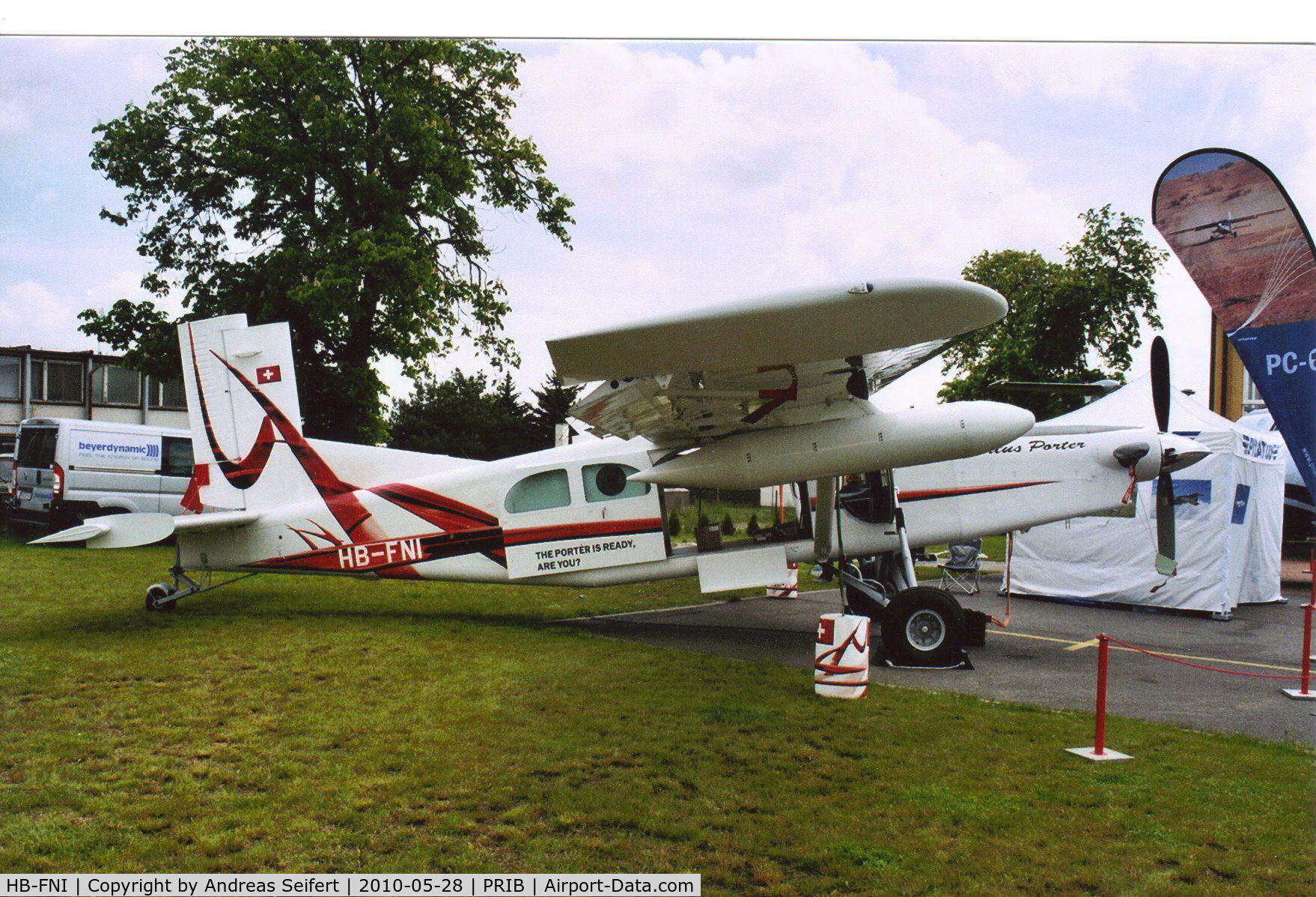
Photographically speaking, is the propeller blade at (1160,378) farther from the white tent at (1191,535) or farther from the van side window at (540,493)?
the van side window at (540,493)

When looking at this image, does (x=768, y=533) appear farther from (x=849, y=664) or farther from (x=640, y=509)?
(x=849, y=664)

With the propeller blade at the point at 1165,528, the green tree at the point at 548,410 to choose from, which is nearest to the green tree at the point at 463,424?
the green tree at the point at 548,410

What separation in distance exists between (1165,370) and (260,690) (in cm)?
688

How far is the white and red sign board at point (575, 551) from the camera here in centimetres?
705

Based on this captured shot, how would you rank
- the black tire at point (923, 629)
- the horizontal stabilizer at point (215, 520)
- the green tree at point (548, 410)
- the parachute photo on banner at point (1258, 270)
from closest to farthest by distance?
the parachute photo on banner at point (1258, 270) → the black tire at point (923, 629) → the horizontal stabilizer at point (215, 520) → the green tree at point (548, 410)

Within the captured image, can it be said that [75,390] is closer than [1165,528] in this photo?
No

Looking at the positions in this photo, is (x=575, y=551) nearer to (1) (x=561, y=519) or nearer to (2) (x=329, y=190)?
(1) (x=561, y=519)

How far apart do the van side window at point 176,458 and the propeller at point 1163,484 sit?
14179mm

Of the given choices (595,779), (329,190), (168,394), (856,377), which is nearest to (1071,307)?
(856,377)

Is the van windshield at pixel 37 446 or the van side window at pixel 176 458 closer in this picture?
the van windshield at pixel 37 446

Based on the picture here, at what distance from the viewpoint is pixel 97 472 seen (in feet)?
39.1

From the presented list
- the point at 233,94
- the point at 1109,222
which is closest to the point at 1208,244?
the point at 1109,222

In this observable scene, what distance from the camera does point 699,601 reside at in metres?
10.0

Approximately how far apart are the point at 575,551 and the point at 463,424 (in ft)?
38.2
